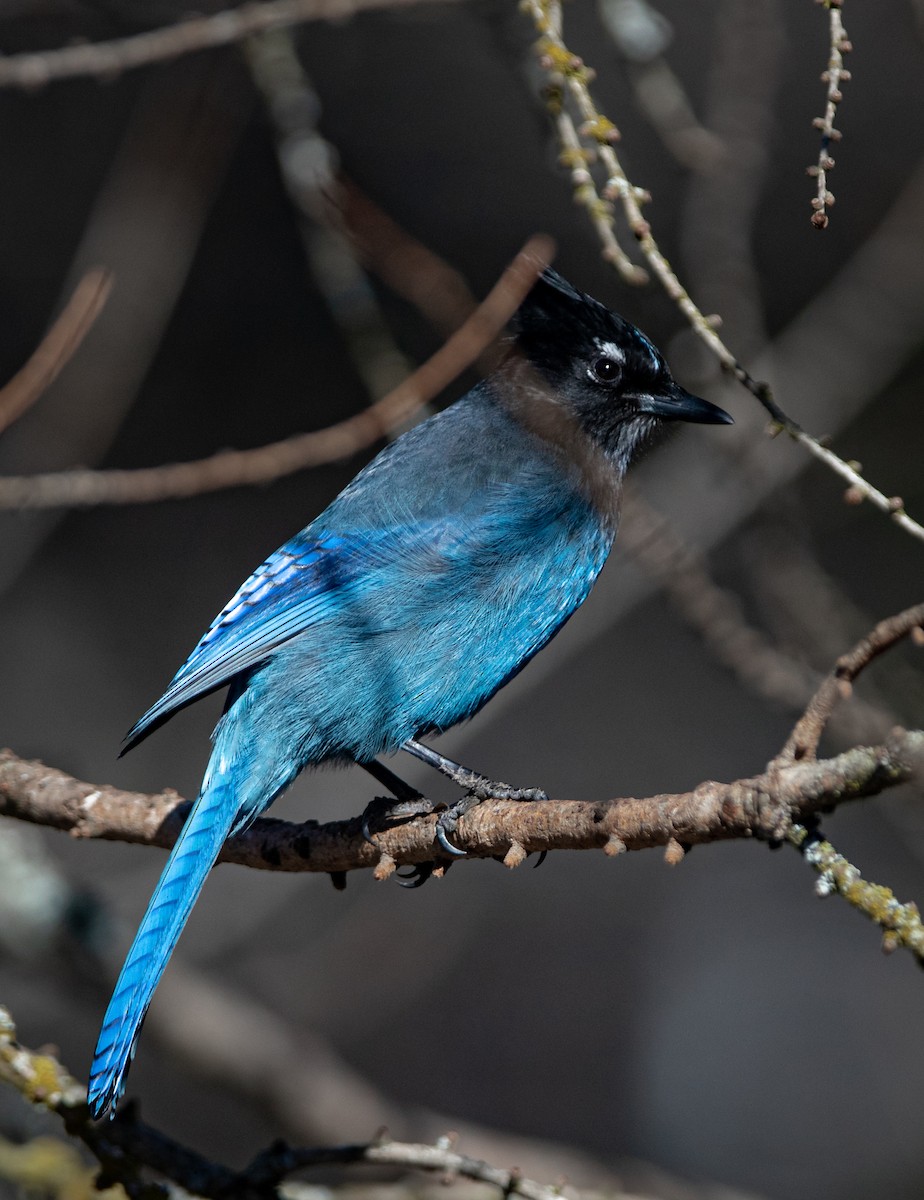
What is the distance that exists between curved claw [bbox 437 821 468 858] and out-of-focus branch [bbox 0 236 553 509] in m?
0.99

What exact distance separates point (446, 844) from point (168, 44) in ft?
6.51

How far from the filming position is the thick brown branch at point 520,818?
1791mm

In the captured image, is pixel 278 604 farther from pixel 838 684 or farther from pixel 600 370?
pixel 838 684

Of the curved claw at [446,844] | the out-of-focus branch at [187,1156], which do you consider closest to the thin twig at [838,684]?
the curved claw at [446,844]

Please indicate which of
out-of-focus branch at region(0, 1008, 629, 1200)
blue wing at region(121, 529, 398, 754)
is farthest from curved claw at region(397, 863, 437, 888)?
out-of-focus branch at region(0, 1008, 629, 1200)

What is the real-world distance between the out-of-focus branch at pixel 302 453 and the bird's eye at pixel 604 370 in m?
0.52

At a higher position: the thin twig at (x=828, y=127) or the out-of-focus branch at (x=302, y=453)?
the thin twig at (x=828, y=127)

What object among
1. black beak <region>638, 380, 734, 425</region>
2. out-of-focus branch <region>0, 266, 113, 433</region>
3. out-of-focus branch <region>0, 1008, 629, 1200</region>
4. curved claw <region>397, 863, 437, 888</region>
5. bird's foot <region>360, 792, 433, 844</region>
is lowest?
out-of-focus branch <region>0, 1008, 629, 1200</region>

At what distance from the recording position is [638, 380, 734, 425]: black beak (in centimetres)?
372

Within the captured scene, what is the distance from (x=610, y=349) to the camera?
3.88 m

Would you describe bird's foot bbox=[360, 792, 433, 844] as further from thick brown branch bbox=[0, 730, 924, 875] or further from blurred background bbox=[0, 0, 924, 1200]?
blurred background bbox=[0, 0, 924, 1200]

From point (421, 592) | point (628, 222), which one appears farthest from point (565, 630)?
point (628, 222)

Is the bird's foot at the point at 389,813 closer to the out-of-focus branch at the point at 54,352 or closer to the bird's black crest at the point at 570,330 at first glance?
the out-of-focus branch at the point at 54,352

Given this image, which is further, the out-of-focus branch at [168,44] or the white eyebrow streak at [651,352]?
the white eyebrow streak at [651,352]
